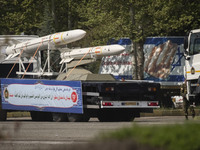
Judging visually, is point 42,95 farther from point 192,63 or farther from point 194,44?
point 194,44

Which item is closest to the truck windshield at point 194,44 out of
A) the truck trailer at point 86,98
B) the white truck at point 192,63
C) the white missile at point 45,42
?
the white truck at point 192,63

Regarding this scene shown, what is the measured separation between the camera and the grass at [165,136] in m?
4.95

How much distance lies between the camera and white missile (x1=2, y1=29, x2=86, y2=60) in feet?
85.3

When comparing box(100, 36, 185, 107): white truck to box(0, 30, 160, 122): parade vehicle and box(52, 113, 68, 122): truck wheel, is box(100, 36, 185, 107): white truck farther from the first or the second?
box(52, 113, 68, 122): truck wheel

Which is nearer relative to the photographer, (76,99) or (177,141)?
(177,141)

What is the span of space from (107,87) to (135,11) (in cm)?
1840

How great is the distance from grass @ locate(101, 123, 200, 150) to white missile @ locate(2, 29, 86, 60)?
2035cm

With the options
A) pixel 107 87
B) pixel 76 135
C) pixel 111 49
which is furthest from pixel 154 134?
pixel 111 49

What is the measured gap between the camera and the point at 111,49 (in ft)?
81.7

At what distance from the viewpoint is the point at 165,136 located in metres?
5.07

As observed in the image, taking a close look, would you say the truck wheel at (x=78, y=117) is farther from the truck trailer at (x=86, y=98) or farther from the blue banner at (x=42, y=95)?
the blue banner at (x=42, y=95)

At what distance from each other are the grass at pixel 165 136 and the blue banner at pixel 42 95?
1469cm

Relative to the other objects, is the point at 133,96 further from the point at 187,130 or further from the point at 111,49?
the point at 187,130

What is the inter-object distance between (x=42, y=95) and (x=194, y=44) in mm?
7898
